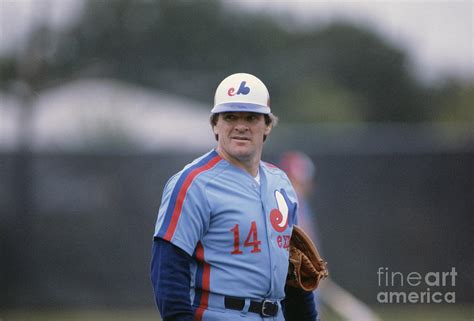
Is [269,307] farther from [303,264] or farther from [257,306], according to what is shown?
[303,264]

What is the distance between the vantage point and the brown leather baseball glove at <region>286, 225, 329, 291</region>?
12.7 ft

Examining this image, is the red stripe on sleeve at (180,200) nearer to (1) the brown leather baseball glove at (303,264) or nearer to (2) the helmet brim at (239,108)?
(2) the helmet brim at (239,108)

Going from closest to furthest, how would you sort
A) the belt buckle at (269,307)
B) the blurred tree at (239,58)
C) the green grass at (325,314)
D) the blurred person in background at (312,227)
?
the belt buckle at (269,307) → the blurred person in background at (312,227) → the green grass at (325,314) → the blurred tree at (239,58)

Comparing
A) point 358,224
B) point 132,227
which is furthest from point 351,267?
point 132,227

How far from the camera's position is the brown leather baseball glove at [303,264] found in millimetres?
3871

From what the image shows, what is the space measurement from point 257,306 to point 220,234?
13.7 inches

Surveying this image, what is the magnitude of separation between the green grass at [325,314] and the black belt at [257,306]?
21.0 ft

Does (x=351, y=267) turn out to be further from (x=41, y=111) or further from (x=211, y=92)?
(x=211, y=92)

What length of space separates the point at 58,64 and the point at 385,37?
14.1 metres

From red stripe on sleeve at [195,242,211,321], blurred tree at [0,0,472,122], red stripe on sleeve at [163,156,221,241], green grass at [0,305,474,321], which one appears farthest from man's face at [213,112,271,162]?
blurred tree at [0,0,472,122]

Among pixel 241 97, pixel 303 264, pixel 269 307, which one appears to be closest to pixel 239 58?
pixel 303 264

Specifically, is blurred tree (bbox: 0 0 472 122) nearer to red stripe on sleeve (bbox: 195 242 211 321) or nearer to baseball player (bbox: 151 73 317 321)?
baseball player (bbox: 151 73 317 321)

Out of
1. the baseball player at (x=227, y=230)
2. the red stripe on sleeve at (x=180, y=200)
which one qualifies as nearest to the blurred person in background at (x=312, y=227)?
the baseball player at (x=227, y=230)

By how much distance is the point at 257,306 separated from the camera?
3.55m
